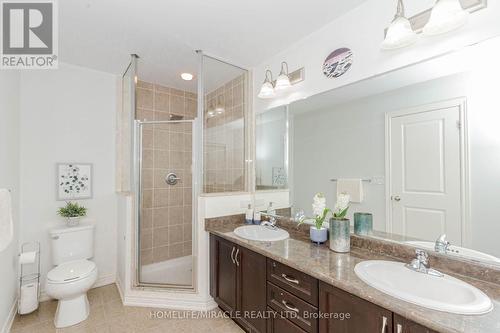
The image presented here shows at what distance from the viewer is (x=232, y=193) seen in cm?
243

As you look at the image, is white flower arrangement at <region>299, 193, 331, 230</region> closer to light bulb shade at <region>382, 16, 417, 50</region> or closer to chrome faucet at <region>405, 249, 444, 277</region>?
chrome faucet at <region>405, 249, 444, 277</region>

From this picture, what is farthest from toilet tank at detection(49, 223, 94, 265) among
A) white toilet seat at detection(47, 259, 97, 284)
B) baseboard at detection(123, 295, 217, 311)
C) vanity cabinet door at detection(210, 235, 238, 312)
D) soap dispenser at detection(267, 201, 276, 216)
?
soap dispenser at detection(267, 201, 276, 216)

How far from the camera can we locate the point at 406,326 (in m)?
0.93

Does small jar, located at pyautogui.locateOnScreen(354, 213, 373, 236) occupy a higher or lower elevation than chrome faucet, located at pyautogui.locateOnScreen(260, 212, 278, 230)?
higher

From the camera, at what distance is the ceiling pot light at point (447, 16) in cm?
114

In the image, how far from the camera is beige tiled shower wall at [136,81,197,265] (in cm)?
263

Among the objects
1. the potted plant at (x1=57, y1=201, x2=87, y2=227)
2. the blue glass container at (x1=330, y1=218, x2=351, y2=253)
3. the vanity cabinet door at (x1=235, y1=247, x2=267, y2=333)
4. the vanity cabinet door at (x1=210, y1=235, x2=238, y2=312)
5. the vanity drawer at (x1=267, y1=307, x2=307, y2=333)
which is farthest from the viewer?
the potted plant at (x1=57, y1=201, x2=87, y2=227)

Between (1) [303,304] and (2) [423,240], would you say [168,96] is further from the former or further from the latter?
(2) [423,240]

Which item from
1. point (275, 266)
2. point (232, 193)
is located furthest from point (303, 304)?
point (232, 193)

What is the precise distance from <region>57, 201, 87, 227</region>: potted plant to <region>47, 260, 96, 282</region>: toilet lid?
0.42 metres

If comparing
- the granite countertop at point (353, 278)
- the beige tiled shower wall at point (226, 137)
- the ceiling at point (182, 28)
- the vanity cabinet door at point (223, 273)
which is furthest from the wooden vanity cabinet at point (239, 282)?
the ceiling at point (182, 28)

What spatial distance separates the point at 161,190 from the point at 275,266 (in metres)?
1.85

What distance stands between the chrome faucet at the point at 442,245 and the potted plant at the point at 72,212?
3069 mm

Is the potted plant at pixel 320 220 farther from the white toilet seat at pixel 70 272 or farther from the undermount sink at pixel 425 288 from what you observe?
the white toilet seat at pixel 70 272
